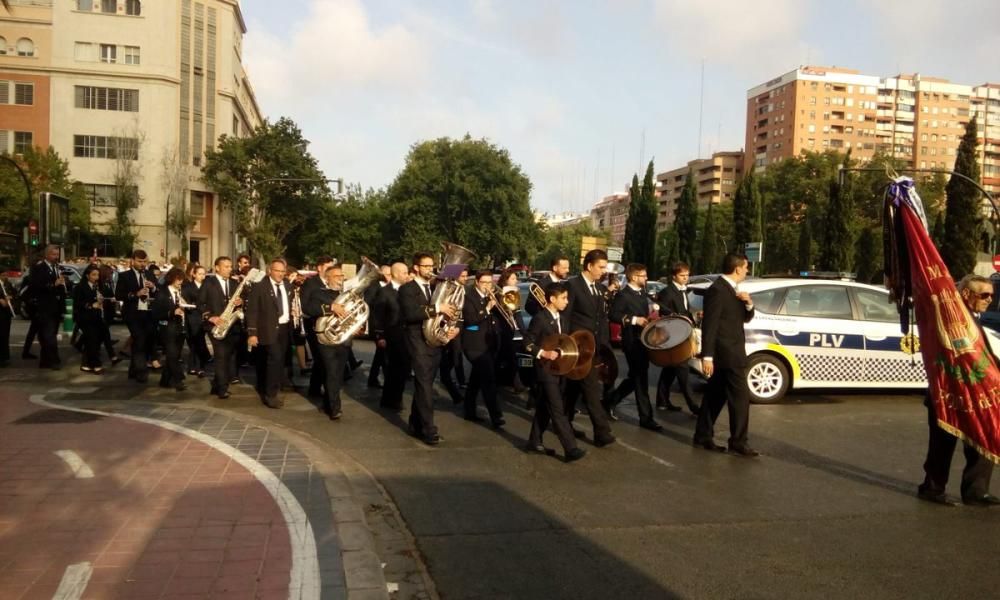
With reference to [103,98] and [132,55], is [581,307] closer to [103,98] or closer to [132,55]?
[103,98]

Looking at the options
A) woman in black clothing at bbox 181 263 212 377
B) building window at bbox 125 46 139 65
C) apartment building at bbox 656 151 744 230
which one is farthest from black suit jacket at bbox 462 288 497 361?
apartment building at bbox 656 151 744 230

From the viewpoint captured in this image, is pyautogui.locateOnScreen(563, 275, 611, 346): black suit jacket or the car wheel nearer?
pyautogui.locateOnScreen(563, 275, 611, 346): black suit jacket

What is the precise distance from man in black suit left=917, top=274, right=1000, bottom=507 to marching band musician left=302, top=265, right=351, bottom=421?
20.0 ft

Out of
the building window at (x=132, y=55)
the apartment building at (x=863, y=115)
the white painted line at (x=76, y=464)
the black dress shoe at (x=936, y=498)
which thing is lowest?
the white painted line at (x=76, y=464)

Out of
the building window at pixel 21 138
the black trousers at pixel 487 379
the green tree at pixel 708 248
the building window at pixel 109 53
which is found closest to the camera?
the black trousers at pixel 487 379

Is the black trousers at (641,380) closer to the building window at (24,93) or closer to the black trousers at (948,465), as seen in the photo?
the black trousers at (948,465)

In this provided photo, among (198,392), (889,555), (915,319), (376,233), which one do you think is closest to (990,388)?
(915,319)

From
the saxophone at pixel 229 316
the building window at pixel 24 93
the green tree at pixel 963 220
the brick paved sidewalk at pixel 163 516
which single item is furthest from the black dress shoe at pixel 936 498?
Answer: the building window at pixel 24 93

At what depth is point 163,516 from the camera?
217 inches

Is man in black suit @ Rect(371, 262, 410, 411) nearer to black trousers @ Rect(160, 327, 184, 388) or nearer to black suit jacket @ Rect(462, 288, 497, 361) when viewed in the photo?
black suit jacket @ Rect(462, 288, 497, 361)

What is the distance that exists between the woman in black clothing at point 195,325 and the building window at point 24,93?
50.6 m

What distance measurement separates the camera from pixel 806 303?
1102 centimetres

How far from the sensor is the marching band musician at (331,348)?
31.3ft

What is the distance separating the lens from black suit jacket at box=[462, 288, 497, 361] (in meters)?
9.22
